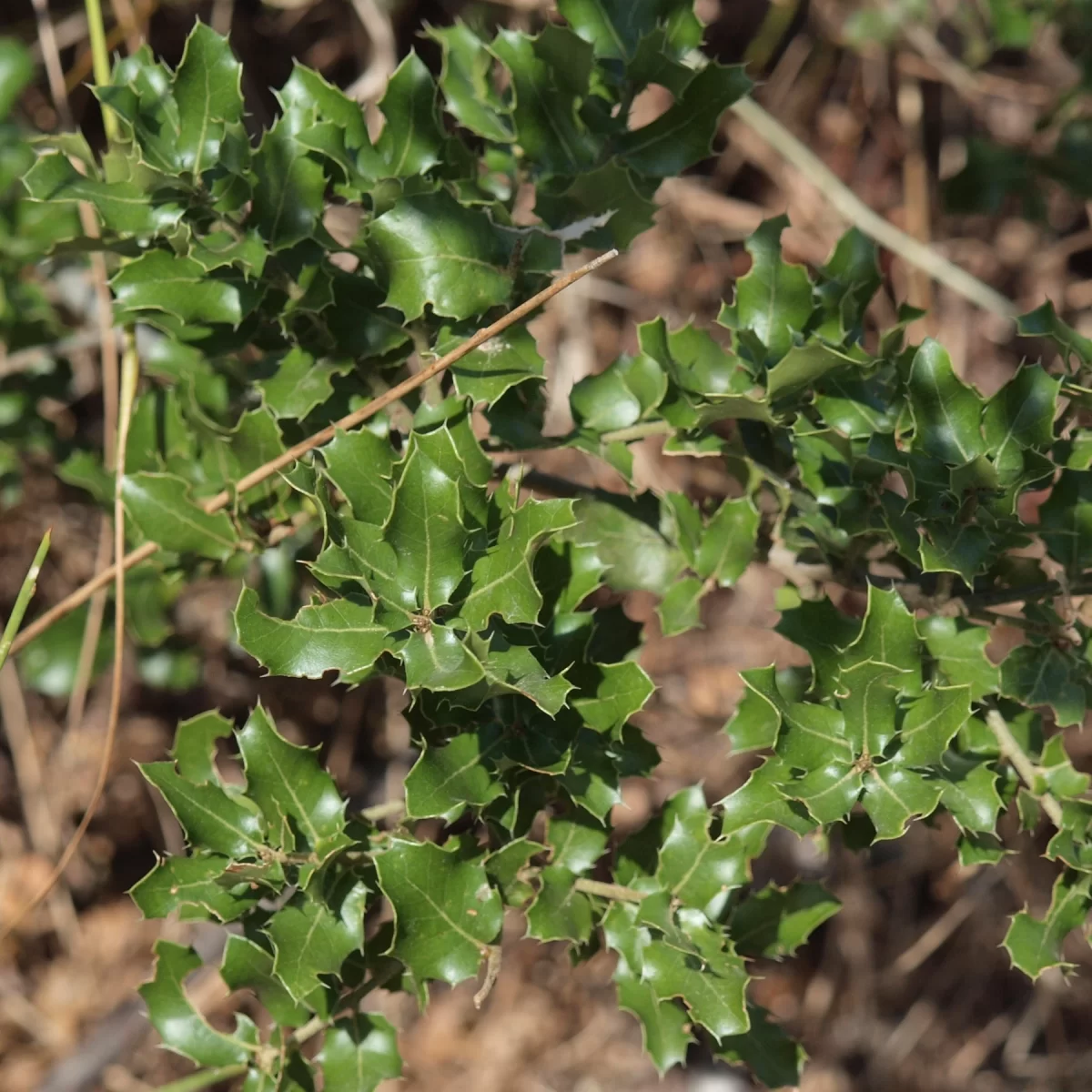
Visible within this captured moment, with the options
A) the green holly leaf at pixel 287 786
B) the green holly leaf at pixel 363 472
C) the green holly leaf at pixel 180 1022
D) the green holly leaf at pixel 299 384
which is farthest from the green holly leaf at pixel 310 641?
the green holly leaf at pixel 180 1022

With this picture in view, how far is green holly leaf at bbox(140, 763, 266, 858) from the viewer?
3.83 ft

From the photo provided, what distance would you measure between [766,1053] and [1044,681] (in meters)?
0.53

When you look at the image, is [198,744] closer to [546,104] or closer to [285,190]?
[285,190]

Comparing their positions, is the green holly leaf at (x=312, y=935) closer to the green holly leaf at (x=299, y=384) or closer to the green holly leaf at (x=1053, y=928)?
the green holly leaf at (x=299, y=384)

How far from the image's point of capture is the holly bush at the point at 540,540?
105 cm

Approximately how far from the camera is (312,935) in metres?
1.12

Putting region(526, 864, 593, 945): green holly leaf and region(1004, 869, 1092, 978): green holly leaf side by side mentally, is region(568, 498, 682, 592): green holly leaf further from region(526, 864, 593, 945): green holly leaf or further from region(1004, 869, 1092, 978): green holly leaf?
region(1004, 869, 1092, 978): green holly leaf

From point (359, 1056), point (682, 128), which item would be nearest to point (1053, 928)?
point (359, 1056)

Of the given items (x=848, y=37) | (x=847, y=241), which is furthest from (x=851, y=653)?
(x=848, y=37)

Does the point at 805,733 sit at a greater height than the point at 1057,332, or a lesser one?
lesser

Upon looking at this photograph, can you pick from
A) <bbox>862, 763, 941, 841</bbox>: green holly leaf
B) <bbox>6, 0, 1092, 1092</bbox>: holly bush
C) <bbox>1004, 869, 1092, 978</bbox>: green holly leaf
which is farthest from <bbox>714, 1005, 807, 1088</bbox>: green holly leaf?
<bbox>862, 763, 941, 841</bbox>: green holly leaf

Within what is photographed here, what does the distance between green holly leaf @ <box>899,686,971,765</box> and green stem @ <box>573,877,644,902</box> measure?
348 millimetres

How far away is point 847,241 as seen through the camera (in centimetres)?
135

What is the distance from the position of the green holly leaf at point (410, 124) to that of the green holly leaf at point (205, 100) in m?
0.16
